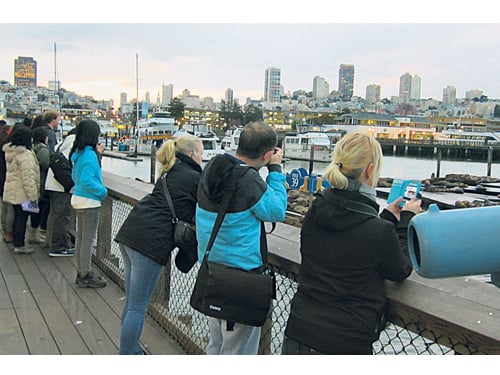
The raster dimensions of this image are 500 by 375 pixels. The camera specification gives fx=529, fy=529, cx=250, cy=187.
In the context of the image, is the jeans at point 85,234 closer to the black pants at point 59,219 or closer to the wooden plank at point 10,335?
the wooden plank at point 10,335

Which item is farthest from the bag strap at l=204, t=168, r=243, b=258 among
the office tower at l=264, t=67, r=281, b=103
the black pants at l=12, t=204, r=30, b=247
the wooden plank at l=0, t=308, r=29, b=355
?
the office tower at l=264, t=67, r=281, b=103

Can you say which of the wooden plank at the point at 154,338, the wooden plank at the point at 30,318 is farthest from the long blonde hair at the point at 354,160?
the wooden plank at the point at 30,318

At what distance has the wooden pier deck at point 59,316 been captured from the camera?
302 cm

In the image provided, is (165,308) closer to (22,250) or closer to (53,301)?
(53,301)

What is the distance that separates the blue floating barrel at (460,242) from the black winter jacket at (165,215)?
1590 mm

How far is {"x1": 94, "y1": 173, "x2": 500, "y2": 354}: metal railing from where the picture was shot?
1414 millimetres

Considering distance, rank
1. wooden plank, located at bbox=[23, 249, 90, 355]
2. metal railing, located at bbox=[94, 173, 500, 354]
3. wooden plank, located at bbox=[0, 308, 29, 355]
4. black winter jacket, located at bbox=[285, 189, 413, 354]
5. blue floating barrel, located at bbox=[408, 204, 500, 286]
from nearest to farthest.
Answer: blue floating barrel, located at bbox=[408, 204, 500, 286], metal railing, located at bbox=[94, 173, 500, 354], black winter jacket, located at bbox=[285, 189, 413, 354], wooden plank, located at bbox=[0, 308, 29, 355], wooden plank, located at bbox=[23, 249, 90, 355]

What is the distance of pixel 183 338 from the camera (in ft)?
10.0

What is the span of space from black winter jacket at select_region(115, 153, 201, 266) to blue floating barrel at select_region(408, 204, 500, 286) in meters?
1.59

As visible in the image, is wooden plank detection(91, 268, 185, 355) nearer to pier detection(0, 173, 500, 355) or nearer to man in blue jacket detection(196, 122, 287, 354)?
pier detection(0, 173, 500, 355)

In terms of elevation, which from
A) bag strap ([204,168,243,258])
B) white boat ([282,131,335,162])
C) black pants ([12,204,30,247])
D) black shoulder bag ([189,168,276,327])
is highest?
bag strap ([204,168,243,258])

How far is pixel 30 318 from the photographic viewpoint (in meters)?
3.44

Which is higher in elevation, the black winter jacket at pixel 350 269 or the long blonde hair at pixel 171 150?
the long blonde hair at pixel 171 150

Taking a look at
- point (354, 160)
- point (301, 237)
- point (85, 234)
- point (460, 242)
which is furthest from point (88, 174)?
point (460, 242)
